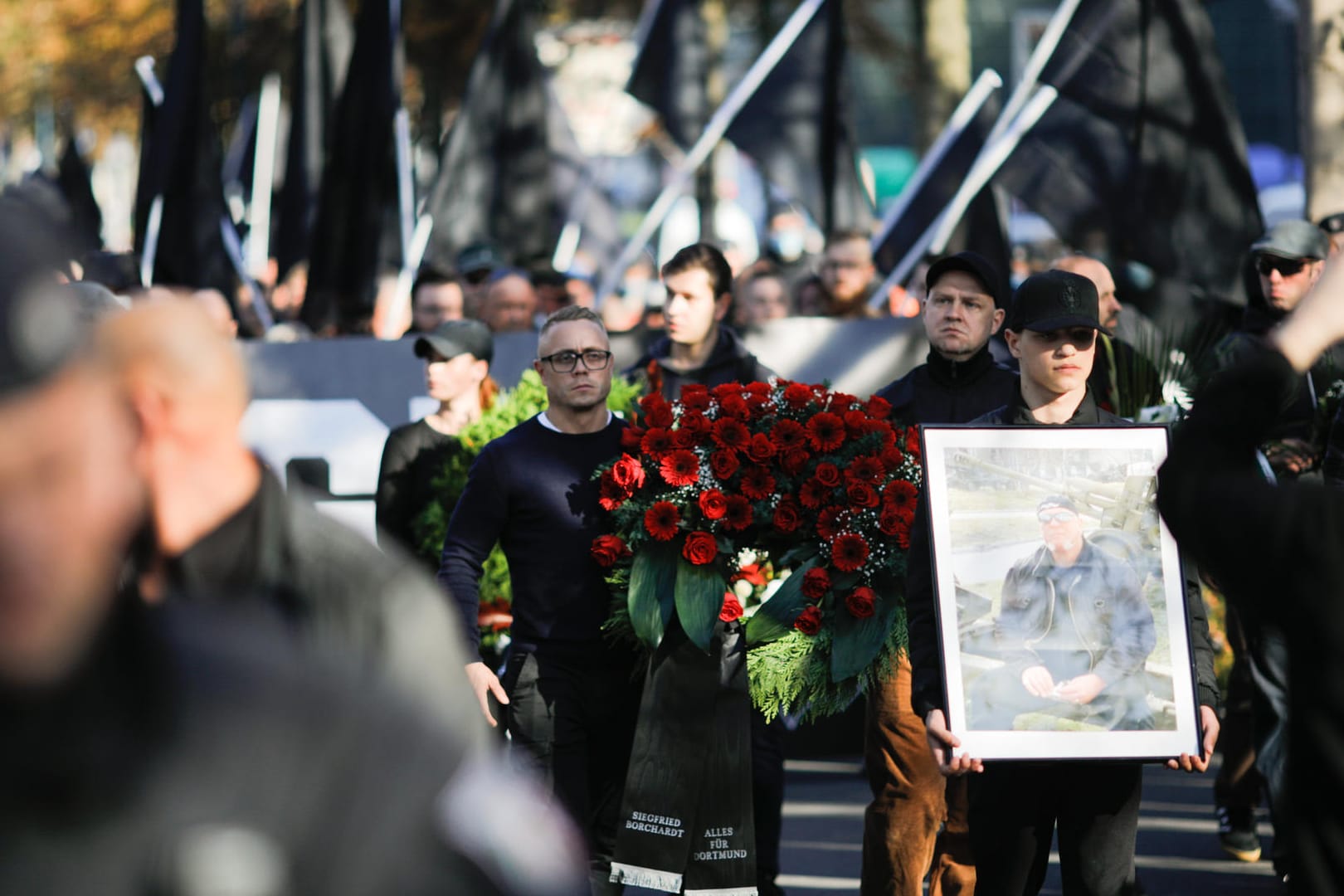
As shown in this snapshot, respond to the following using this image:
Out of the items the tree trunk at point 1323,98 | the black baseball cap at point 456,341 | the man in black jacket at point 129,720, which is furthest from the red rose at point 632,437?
Result: the tree trunk at point 1323,98

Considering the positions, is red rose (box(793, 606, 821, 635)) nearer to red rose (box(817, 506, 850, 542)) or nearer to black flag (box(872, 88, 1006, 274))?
red rose (box(817, 506, 850, 542))

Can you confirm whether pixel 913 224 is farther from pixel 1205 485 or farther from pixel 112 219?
pixel 112 219

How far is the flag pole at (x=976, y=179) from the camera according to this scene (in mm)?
10656

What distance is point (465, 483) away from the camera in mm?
7391

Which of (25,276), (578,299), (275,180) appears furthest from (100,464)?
(275,180)

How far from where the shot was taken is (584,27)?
30406 millimetres

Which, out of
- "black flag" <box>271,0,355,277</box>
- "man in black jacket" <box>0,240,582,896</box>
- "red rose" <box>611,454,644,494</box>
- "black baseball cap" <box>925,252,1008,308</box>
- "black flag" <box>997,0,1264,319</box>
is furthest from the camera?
"black flag" <box>271,0,355,277</box>

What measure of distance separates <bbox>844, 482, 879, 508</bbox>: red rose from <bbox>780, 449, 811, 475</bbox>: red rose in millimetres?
241

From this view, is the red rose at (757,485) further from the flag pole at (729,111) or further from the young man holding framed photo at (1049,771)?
the flag pole at (729,111)

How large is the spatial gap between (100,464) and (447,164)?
43.5 ft

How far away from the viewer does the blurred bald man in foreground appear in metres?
1.98

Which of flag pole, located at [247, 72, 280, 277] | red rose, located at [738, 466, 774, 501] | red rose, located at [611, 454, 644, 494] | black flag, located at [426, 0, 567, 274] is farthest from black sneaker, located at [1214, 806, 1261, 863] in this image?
flag pole, located at [247, 72, 280, 277]

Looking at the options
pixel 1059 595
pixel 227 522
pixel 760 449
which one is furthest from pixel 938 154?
pixel 227 522

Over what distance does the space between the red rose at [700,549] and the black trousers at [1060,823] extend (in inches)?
52.8
